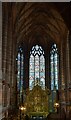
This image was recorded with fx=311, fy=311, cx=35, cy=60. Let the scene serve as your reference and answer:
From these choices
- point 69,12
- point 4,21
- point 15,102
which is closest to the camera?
point 4,21

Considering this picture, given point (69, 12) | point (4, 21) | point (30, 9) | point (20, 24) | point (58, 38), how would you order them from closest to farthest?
point (4, 21) < point (69, 12) < point (30, 9) < point (20, 24) < point (58, 38)

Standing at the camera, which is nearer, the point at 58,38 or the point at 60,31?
the point at 60,31

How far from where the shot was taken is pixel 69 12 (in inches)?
1362

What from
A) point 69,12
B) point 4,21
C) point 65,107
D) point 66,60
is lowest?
point 65,107

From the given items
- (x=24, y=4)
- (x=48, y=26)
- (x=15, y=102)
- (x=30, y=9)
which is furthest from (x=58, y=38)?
(x=15, y=102)

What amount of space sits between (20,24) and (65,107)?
1301 centimetres

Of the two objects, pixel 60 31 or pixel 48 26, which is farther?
pixel 48 26

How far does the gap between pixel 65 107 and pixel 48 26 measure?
534 inches

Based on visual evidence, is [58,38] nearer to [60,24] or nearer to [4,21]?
[60,24]

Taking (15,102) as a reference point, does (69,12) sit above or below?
above

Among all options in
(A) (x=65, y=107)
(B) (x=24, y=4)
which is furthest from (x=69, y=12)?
(A) (x=65, y=107)

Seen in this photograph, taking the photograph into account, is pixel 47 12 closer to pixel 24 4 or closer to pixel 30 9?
pixel 30 9

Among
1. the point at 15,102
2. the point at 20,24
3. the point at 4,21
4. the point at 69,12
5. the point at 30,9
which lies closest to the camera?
the point at 4,21

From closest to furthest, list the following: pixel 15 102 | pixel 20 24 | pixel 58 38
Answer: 1. pixel 15 102
2. pixel 20 24
3. pixel 58 38
